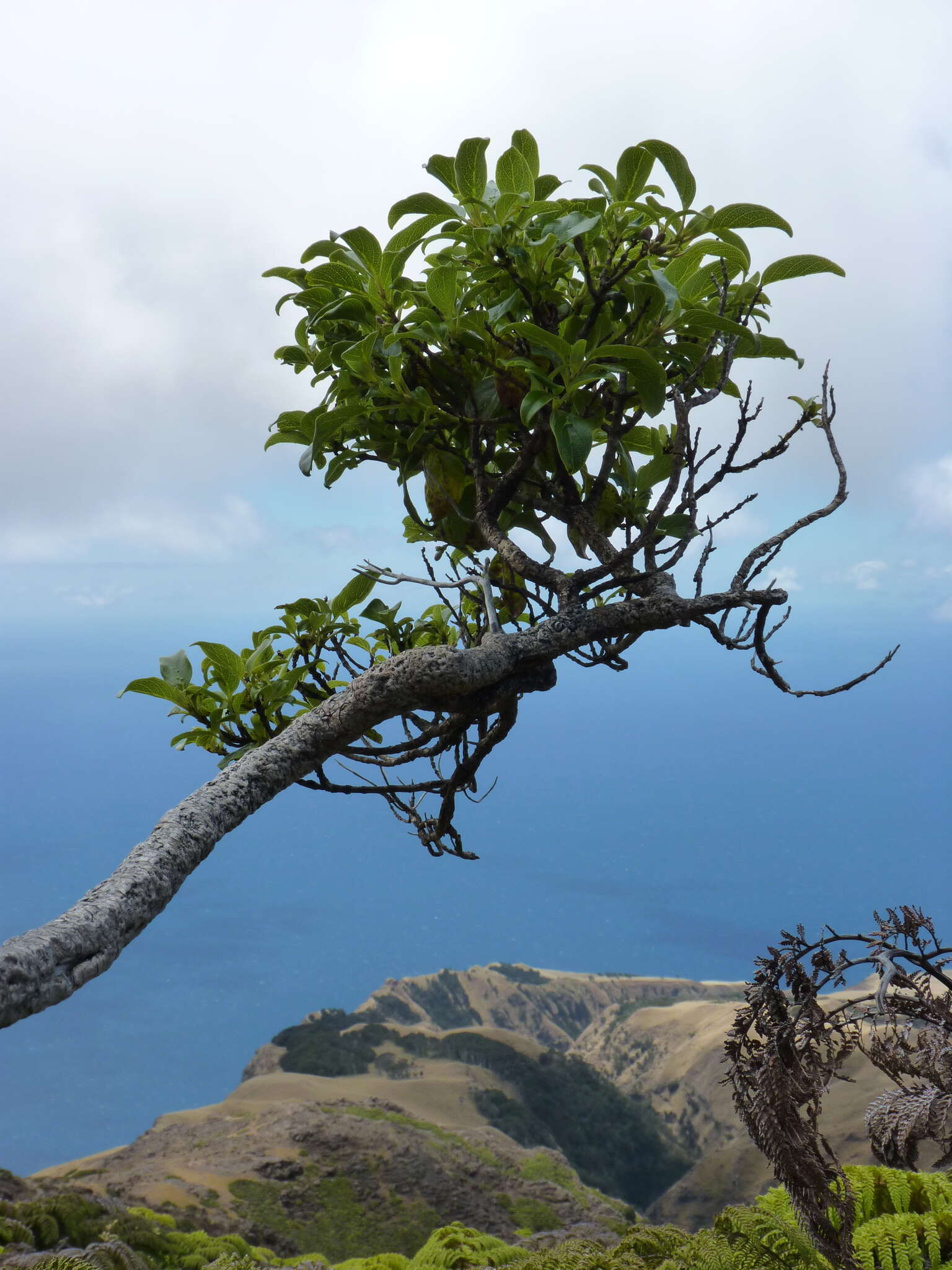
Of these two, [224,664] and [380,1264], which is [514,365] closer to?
[224,664]

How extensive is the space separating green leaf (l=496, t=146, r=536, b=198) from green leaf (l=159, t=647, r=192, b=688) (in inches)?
50.6

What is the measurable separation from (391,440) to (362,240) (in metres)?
0.50

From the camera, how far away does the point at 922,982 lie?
2180mm

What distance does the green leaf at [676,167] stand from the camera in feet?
5.79

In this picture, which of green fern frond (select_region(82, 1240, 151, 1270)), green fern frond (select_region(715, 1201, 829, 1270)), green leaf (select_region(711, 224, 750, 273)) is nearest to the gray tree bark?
green leaf (select_region(711, 224, 750, 273))

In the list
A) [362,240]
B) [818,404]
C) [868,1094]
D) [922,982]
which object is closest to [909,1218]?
[922,982]

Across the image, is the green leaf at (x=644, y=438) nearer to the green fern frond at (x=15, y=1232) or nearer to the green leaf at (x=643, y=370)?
the green leaf at (x=643, y=370)

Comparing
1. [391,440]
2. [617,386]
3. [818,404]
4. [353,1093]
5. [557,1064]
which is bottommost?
[353,1093]

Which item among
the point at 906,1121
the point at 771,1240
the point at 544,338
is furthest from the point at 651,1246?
the point at 544,338

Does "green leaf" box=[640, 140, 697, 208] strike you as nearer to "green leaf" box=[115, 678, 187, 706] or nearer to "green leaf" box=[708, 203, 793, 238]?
"green leaf" box=[708, 203, 793, 238]

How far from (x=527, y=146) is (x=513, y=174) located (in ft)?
0.44

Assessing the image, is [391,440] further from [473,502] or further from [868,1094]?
[868,1094]

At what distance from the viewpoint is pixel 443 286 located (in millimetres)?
1797

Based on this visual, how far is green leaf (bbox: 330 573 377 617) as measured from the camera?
7.92 ft
